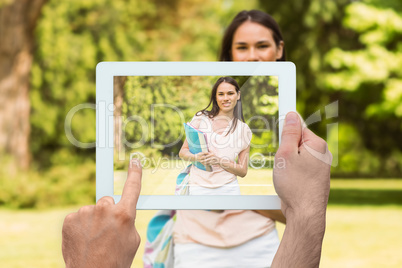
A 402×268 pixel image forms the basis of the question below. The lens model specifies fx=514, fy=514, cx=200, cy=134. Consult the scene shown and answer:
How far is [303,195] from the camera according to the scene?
101cm

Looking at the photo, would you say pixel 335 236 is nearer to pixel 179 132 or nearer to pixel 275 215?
pixel 275 215

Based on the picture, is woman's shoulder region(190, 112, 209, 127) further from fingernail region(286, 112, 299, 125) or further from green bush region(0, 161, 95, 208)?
green bush region(0, 161, 95, 208)

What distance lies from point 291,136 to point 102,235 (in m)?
0.42

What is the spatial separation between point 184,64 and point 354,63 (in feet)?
39.6

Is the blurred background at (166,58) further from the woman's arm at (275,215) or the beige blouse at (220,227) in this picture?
the woman's arm at (275,215)

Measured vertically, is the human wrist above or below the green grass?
above

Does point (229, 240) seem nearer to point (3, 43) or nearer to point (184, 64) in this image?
point (184, 64)

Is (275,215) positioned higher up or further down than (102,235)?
further down

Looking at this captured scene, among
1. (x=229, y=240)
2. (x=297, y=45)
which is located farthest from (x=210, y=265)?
(x=297, y=45)

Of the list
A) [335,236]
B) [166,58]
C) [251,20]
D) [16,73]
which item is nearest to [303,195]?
[251,20]

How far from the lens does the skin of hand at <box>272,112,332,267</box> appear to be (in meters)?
1.00

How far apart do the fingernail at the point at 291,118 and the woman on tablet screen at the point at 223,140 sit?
6.1 inches

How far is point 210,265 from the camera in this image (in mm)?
1775

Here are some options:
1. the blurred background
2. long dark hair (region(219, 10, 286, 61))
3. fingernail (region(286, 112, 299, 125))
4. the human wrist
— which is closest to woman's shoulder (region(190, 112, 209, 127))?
fingernail (region(286, 112, 299, 125))
